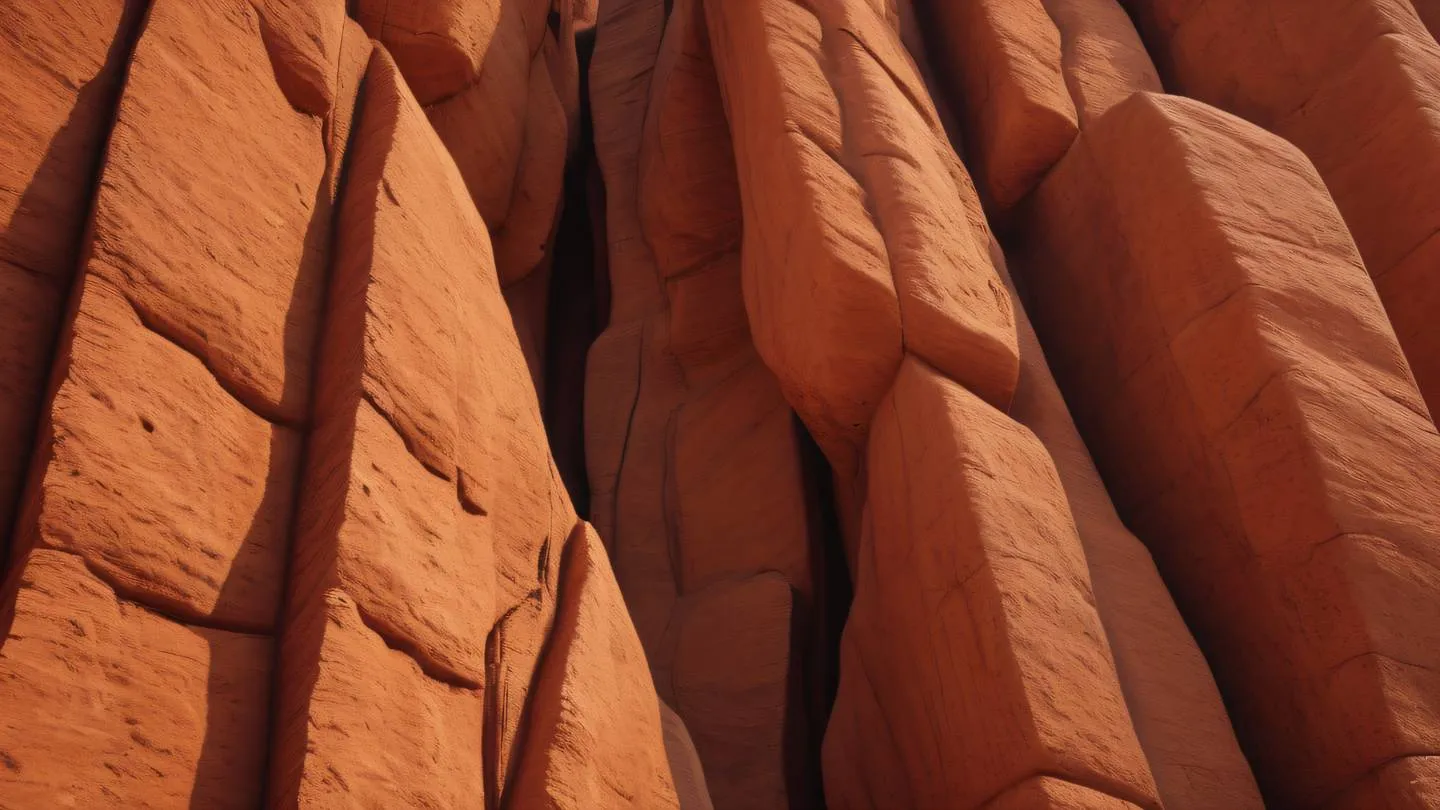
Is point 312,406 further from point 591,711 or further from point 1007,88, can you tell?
point 1007,88

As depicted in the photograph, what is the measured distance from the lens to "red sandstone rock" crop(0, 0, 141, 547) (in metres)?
3.29

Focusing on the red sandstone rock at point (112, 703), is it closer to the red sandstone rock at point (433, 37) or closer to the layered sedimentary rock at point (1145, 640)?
the layered sedimentary rock at point (1145, 640)

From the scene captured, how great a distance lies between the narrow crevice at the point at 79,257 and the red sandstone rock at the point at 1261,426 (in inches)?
177

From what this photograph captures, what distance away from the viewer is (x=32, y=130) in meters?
3.65

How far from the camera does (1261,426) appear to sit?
5434 millimetres

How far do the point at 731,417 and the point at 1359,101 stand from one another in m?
4.33

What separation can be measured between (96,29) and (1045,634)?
3848 millimetres

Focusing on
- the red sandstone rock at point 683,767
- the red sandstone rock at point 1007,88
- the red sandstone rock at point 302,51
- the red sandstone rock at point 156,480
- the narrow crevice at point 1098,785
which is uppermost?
the red sandstone rock at point 1007,88

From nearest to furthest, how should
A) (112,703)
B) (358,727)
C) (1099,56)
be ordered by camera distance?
(112,703)
(358,727)
(1099,56)

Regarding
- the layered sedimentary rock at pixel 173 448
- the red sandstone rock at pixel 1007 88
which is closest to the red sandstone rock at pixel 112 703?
the layered sedimentary rock at pixel 173 448

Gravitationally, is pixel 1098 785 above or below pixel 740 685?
below

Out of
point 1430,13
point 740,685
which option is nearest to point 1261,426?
point 740,685

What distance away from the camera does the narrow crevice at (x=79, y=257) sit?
307 centimetres

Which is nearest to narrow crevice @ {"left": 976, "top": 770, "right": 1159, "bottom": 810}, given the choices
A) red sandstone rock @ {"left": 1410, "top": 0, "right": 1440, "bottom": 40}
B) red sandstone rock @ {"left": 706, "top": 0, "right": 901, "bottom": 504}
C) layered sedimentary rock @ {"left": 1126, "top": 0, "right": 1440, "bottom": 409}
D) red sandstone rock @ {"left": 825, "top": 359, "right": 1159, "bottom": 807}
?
red sandstone rock @ {"left": 825, "top": 359, "right": 1159, "bottom": 807}
